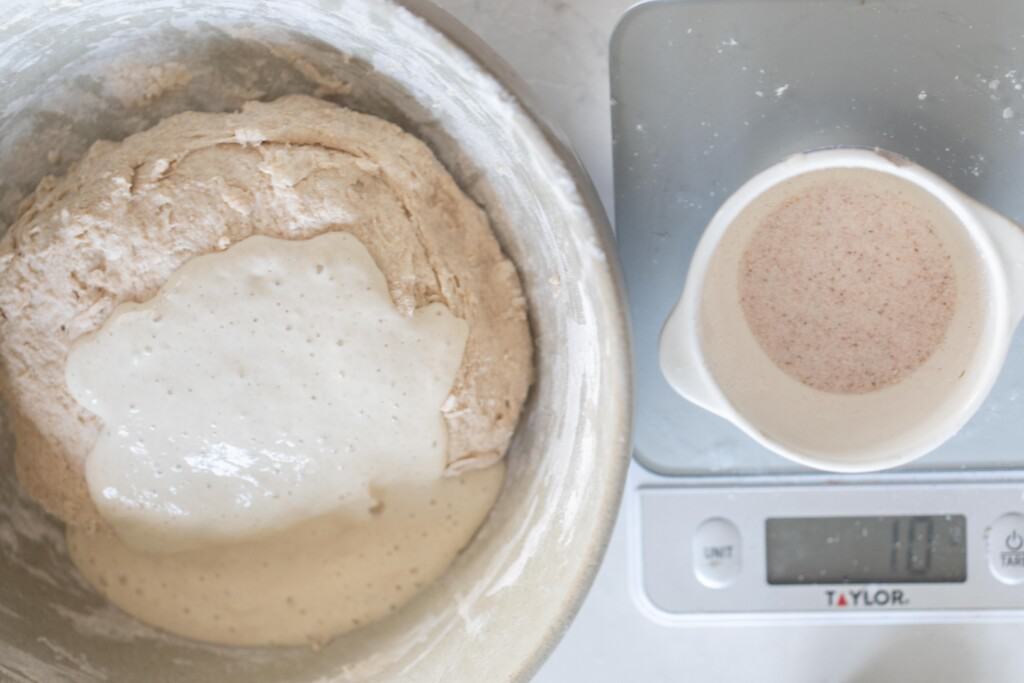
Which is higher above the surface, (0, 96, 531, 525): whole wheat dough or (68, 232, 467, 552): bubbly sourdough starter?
(0, 96, 531, 525): whole wheat dough

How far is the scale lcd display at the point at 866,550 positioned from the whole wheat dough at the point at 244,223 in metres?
0.30

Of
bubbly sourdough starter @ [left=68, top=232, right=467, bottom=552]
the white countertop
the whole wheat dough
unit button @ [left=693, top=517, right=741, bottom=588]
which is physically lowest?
the white countertop

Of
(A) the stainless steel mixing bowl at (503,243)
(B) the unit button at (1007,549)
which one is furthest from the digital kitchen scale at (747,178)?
(A) the stainless steel mixing bowl at (503,243)

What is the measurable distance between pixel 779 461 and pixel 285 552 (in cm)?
47

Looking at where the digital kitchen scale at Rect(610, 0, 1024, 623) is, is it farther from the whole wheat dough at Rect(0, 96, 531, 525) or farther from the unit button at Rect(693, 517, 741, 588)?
the whole wheat dough at Rect(0, 96, 531, 525)

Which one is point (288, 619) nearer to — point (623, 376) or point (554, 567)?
point (554, 567)

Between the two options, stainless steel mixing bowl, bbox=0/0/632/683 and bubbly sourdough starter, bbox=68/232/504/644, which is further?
bubbly sourdough starter, bbox=68/232/504/644

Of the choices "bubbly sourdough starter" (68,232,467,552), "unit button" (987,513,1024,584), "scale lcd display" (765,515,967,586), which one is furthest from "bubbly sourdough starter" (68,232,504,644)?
"unit button" (987,513,1024,584)

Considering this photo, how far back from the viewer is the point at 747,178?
837 mm

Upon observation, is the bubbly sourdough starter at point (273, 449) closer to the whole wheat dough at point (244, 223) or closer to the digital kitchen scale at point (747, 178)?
the whole wheat dough at point (244, 223)

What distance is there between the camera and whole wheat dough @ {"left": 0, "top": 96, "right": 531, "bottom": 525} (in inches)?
32.0

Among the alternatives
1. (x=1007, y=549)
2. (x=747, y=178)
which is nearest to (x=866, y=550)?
(x=1007, y=549)

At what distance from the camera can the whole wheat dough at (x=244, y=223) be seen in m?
0.81

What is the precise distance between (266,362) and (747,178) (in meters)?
0.46
